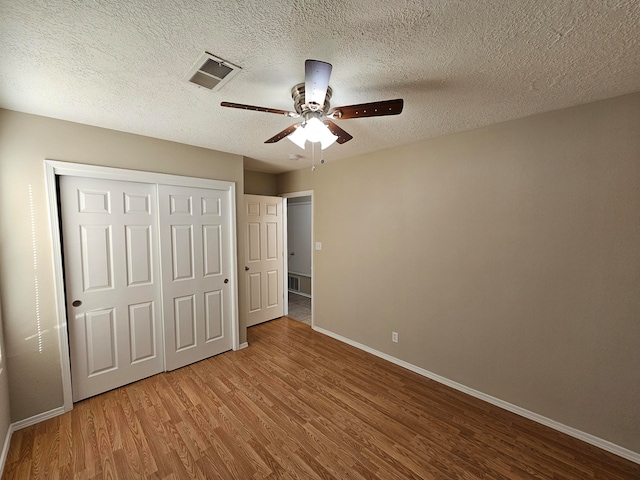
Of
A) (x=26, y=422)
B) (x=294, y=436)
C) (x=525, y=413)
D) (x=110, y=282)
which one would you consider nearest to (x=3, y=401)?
(x=26, y=422)

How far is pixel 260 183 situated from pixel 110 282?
7.88 feet

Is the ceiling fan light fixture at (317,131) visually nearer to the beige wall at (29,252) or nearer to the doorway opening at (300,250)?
the beige wall at (29,252)

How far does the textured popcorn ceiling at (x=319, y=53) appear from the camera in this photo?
1047 mm

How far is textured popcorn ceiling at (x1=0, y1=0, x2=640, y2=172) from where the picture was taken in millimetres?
1047

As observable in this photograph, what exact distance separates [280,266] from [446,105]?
3.27 m

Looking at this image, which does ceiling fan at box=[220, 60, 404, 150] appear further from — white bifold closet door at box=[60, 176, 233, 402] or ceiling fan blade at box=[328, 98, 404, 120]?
white bifold closet door at box=[60, 176, 233, 402]

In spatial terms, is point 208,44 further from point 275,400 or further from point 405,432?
point 405,432

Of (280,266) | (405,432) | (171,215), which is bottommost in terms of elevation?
(405,432)

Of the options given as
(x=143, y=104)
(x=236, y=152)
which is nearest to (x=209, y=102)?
(x=143, y=104)

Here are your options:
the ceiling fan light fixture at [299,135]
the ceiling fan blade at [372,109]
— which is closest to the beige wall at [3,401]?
the ceiling fan light fixture at [299,135]

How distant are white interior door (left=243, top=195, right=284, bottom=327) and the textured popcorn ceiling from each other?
6.59ft

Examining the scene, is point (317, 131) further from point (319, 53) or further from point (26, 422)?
point (26, 422)

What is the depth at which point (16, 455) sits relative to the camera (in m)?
1.74

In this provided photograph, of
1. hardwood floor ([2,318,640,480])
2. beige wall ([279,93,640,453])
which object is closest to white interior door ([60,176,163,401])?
hardwood floor ([2,318,640,480])
